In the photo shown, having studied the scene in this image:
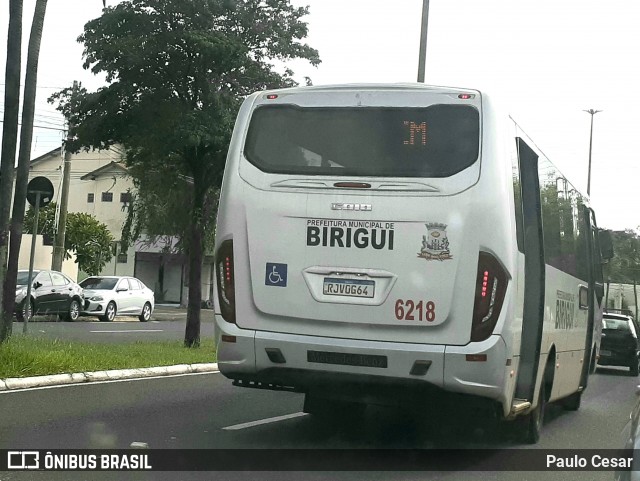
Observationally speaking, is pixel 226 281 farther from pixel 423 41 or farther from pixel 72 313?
pixel 72 313

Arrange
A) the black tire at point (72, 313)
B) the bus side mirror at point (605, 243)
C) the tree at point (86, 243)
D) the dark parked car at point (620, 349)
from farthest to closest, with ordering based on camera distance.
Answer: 1. the tree at point (86, 243)
2. the black tire at point (72, 313)
3. the dark parked car at point (620, 349)
4. the bus side mirror at point (605, 243)

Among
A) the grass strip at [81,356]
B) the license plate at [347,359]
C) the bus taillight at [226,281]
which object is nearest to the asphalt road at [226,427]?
the grass strip at [81,356]

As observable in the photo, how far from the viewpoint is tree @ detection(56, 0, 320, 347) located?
683 inches

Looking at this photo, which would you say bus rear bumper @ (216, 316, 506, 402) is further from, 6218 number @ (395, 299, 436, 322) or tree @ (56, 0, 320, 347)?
tree @ (56, 0, 320, 347)

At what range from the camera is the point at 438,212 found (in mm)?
7973

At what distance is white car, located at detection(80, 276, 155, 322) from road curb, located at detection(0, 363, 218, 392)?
15.8 m

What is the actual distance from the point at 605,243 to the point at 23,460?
35.7 ft

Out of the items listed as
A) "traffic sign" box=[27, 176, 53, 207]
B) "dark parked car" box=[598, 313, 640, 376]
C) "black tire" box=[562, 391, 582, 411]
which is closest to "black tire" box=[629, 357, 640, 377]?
"dark parked car" box=[598, 313, 640, 376]

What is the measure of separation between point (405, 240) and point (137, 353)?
30.6 feet

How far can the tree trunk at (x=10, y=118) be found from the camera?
44.8 ft

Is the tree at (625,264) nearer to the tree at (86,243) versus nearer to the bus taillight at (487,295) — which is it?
the tree at (86,243)

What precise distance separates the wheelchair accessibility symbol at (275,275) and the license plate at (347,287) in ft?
1.20

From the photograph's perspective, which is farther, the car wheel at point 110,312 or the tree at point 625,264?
the tree at point 625,264

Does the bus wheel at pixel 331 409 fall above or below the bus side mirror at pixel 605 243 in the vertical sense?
below
